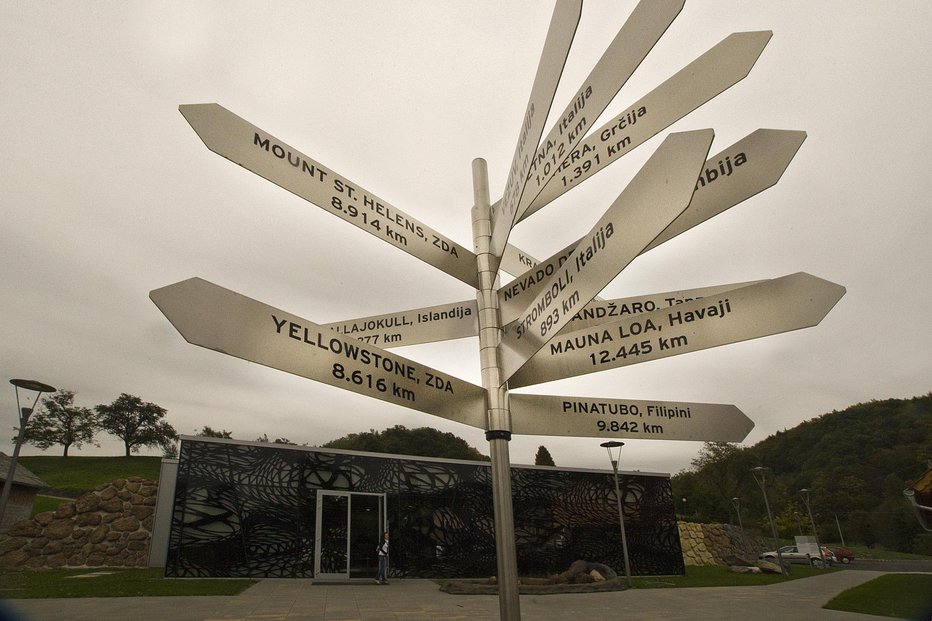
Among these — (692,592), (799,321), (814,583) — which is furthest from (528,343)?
(814,583)

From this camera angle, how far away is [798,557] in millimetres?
29203

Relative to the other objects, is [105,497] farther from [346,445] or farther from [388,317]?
[346,445]

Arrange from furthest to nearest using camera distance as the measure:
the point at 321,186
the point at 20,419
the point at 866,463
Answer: the point at 20,419, the point at 866,463, the point at 321,186

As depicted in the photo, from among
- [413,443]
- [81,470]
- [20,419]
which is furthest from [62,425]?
[20,419]

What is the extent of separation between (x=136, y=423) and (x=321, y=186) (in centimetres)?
6401

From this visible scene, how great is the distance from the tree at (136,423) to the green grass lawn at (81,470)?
201cm

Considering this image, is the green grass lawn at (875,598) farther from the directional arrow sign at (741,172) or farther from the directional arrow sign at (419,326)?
the directional arrow sign at (419,326)

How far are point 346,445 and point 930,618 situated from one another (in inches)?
1960

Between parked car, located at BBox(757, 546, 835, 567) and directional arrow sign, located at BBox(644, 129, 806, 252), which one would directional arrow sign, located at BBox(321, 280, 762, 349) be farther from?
parked car, located at BBox(757, 546, 835, 567)

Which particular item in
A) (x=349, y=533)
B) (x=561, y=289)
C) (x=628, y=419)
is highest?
(x=561, y=289)

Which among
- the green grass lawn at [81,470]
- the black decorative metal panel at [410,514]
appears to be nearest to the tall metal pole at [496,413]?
the black decorative metal panel at [410,514]

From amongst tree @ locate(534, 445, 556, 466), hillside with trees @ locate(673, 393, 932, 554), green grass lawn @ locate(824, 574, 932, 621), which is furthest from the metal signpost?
tree @ locate(534, 445, 556, 466)

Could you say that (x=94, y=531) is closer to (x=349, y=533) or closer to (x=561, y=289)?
(x=349, y=533)

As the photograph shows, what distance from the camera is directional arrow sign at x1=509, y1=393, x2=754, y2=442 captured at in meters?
2.19
